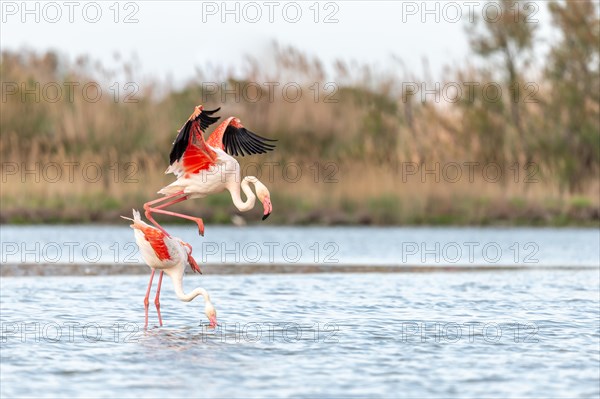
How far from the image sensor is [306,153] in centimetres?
2508

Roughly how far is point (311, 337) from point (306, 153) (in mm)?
15314

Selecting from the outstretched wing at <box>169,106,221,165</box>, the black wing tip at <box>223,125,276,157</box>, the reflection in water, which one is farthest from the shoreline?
the outstretched wing at <box>169,106,221,165</box>

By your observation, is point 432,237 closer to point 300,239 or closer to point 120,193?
point 300,239

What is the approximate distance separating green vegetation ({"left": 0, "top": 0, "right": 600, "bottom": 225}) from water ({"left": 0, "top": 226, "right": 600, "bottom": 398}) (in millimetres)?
8284

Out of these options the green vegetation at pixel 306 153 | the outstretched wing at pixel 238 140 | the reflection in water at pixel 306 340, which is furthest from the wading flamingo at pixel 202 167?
the green vegetation at pixel 306 153

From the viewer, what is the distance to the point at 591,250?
20.7 meters

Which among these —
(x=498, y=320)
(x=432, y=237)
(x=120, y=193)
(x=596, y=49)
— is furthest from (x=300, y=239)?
(x=596, y=49)

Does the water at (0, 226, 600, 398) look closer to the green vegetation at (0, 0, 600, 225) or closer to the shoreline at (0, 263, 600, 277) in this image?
the shoreline at (0, 263, 600, 277)

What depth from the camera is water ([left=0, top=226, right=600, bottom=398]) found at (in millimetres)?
7777

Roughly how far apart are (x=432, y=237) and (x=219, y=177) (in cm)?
1257

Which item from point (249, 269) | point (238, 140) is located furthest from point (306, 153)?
point (238, 140)

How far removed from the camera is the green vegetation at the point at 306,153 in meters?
24.1

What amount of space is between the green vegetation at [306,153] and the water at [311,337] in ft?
27.2

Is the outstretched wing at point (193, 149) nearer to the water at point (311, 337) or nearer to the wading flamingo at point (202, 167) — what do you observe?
the wading flamingo at point (202, 167)
